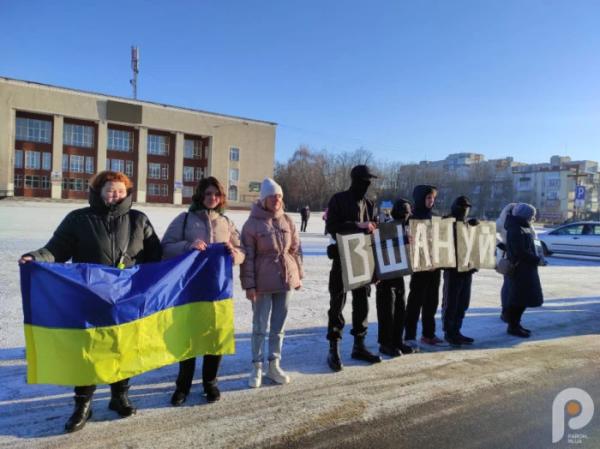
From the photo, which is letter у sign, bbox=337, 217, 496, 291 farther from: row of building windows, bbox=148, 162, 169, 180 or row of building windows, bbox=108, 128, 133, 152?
row of building windows, bbox=148, 162, 169, 180

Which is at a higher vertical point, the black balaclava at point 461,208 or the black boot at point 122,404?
the black balaclava at point 461,208

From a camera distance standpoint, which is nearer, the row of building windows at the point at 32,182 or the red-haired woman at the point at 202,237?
the red-haired woman at the point at 202,237

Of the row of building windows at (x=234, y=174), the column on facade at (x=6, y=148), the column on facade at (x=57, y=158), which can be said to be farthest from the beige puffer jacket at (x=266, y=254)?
the row of building windows at (x=234, y=174)

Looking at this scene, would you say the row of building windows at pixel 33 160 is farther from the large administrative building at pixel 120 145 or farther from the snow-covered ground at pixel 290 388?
the snow-covered ground at pixel 290 388

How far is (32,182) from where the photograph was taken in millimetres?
62531

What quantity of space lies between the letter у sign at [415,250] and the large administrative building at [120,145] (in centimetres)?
6260

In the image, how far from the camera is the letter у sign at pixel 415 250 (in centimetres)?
530

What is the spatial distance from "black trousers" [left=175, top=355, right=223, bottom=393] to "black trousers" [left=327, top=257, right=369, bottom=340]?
1469 millimetres

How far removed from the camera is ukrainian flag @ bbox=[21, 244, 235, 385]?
3.60 meters

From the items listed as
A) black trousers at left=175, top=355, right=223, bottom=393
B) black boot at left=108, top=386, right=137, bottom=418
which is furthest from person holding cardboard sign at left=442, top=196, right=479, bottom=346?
black boot at left=108, top=386, right=137, bottom=418

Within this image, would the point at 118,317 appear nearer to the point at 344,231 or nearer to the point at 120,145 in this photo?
the point at 344,231

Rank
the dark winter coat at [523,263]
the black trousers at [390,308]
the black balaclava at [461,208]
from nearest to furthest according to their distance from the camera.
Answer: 1. the black trousers at [390,308]
2. the black balaclava at [461,208]
3. the dark winter coat at [523,263]

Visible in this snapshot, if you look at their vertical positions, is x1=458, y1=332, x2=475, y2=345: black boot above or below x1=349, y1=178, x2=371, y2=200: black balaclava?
below

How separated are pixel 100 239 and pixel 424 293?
4406 millimetres
